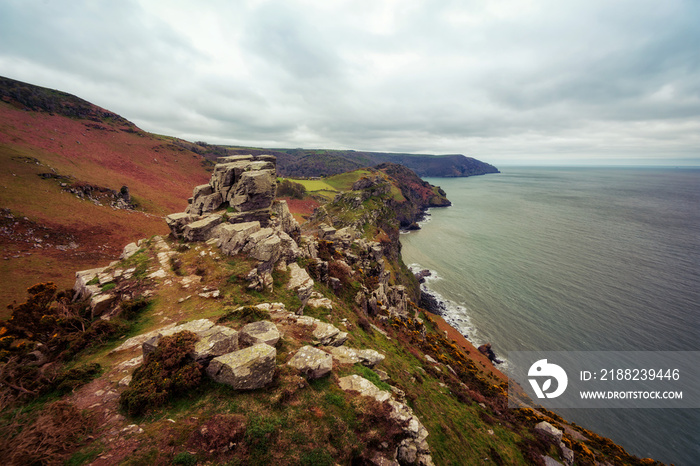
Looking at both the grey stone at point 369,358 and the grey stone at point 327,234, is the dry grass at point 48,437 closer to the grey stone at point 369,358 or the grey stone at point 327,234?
the grey stone at point 369,358

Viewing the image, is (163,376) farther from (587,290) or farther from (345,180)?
(345,180)

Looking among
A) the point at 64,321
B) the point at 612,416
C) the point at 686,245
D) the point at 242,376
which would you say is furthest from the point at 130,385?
the point at 686,245

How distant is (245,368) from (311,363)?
3.21m

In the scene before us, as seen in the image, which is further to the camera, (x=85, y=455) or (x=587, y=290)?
(x=587, y=290)

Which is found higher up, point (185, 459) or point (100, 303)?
point (100, 303)

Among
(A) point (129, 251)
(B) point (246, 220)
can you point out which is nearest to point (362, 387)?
(B) point (246, 220)

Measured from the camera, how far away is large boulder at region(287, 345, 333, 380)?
1143 cm

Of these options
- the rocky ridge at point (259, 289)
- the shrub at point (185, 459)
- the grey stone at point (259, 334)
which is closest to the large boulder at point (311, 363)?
the rocky ridge at point (259, 289)

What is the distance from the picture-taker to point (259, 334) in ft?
40.0

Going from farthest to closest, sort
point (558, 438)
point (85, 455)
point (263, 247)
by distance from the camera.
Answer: point (263, 247) < point (558, 438) < point (85, 455)

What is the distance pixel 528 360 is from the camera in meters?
39.7

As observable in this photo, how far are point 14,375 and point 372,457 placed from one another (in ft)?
49.1

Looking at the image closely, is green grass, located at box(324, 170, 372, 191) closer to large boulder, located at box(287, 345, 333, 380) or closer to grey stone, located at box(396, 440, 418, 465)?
large boulder, located at box(287, 345, 333, 380)

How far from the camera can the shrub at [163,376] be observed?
874 centimetres
